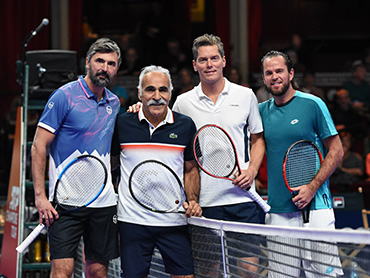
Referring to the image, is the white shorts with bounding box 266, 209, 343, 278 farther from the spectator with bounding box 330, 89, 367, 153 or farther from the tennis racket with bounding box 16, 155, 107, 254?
the spectator with bounding box 330, 89, 367, 153

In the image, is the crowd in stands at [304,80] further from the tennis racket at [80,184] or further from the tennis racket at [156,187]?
the tennis racket at [156,187]

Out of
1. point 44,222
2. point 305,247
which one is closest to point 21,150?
point 44,222

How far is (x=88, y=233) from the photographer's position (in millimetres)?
4297

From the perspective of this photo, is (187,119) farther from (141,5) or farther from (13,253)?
(141,5)

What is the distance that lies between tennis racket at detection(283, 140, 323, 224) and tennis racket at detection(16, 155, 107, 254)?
1167 mm

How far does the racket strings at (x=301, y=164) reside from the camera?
4.18m

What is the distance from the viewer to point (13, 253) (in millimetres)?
6402

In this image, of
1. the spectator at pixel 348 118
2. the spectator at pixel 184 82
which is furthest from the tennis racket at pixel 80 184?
the spectator at pixel 348 118

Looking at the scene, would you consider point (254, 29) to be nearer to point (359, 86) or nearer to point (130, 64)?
point (359, 86)

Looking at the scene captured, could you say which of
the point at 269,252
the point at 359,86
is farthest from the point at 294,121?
the point at 359,86

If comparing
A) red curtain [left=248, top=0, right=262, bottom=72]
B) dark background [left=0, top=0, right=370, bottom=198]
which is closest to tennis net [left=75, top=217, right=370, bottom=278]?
dark background [left=0, top=0, right=370, bottom=198]

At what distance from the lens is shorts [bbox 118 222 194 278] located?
4.07 m

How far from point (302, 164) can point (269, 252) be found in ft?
2.29

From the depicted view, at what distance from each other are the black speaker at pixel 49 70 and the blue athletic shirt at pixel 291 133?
3328 millimetres
